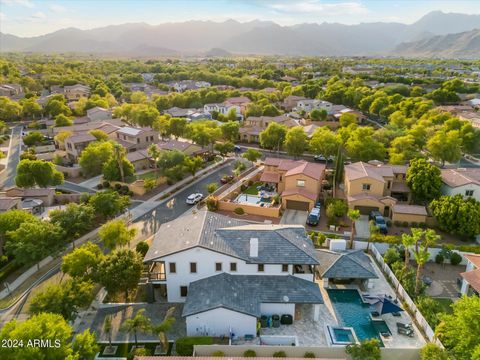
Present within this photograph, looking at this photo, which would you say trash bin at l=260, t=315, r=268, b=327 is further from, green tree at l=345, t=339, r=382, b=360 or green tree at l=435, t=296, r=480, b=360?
green tree at l=435, t=296, r=480, b=360

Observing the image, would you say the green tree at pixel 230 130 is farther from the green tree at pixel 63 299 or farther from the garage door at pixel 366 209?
the green tree at pixel 63 299

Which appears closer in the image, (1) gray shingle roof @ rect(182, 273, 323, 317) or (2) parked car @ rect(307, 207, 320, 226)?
(1) gray shingle roof @ rect(182, 273, 323, 317)

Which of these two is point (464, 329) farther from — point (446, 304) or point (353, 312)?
point (446, 304)

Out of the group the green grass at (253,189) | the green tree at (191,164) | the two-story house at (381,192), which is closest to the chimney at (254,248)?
the two-story house at (381,192)

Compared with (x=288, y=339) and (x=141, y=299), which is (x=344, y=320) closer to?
(x=288, y=339)

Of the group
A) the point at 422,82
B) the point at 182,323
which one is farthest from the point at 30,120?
the point at 422,82

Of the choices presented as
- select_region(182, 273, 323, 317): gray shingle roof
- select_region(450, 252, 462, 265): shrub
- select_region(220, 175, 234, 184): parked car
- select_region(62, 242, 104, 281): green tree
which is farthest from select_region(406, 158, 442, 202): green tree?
select_region(62, 242, 104, 281): green tree
